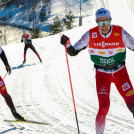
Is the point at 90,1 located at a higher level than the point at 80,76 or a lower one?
higher

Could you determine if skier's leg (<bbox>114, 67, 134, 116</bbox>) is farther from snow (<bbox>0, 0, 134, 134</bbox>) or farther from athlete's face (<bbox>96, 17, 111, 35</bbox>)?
snow (<bbox>0, 0, 134, 134</bbox>)

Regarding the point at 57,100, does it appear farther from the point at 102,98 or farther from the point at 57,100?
→ the point at 102,98

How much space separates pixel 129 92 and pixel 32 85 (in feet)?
15.9

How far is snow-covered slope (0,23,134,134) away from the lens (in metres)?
4.53

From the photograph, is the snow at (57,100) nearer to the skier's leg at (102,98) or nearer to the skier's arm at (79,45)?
the skier's leg at (102,98)

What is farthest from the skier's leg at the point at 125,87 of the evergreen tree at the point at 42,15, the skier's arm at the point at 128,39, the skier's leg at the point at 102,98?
the evergreen tree at the point at 42,15

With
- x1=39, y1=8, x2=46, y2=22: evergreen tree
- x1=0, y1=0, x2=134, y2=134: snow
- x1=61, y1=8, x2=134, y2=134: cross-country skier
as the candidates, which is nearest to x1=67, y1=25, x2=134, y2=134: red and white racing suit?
x1=61, y1=8, x2=134, y2=134: cross-country skier

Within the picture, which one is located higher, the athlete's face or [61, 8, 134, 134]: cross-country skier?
the athlete's face

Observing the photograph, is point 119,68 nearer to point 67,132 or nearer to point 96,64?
point 96,64

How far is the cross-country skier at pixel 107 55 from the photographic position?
3.49 m

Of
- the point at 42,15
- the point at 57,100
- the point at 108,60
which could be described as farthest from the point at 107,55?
the point at 42,15

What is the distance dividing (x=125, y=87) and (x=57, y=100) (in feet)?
10.1

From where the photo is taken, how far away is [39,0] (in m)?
85.4

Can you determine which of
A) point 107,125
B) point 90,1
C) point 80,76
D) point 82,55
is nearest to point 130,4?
point 90,1
